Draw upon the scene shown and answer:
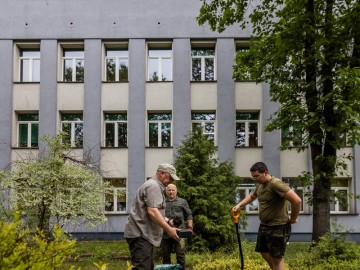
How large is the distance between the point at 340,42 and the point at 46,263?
13547mm

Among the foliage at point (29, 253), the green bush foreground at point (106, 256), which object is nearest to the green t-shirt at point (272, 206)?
the green bush foreground at point (106, 256)

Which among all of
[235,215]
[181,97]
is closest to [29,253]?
[235,215]

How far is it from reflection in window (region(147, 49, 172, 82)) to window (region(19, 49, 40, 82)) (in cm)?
527

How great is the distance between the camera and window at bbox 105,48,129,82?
24.2m

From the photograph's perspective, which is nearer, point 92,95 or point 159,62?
point 92,95

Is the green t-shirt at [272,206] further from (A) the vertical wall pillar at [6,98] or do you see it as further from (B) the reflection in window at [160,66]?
(A) the vertical wall pillar at [6,98]

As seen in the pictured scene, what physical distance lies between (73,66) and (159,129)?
503 cm

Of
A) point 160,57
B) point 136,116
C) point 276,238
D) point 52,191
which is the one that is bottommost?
point 276,238

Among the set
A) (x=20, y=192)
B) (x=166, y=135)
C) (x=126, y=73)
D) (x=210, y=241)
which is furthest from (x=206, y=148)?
(x=126, y=73)

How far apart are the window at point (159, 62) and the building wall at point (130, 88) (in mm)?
556

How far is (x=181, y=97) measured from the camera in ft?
76.6

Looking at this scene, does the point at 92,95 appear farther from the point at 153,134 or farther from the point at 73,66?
the point at 153,134

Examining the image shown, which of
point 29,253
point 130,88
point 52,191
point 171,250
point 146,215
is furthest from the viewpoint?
point 130,88

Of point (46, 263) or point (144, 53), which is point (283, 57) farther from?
point (46, 263)
